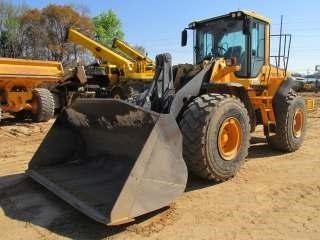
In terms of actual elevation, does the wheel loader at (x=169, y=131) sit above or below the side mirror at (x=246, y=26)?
below

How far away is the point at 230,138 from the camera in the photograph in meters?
6.09

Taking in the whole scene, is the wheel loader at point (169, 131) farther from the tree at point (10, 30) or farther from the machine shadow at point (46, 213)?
the tree at point (10, 30)

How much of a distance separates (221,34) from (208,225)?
13.1 ft

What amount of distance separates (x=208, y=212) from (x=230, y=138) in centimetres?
151

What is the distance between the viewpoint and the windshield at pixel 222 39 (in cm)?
748

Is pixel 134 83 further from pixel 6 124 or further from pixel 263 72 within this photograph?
pixel 263 72

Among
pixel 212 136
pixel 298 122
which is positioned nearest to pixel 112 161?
pixel 212 136

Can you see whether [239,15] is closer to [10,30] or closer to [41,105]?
[41,105]

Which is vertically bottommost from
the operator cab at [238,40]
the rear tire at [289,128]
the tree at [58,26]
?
the rear tire at [289,128]

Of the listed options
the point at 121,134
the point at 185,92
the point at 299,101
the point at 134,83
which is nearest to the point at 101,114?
the point at 121,134

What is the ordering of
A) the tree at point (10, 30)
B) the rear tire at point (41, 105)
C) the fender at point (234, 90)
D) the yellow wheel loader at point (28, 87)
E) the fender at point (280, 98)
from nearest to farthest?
1. the fender at point (234, 90)
2. the fender at point (280, 98)
3. the yellow wheel loader at point (28, 87)
4. the rear tire at point (41, 105)
5. the tree at point (10, 30)

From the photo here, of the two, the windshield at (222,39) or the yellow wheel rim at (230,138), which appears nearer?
the yellow wheel rim at (230,138)

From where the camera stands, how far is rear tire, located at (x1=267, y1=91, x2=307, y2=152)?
25.3ft

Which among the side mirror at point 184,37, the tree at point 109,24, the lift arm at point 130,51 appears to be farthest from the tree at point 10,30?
the side mirror at point 184,37
